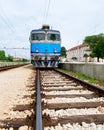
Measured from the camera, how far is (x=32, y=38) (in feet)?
74.3

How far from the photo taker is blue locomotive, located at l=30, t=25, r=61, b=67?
73.8 ft

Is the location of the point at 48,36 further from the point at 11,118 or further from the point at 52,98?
the point at 11,118

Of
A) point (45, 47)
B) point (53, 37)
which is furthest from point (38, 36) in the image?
point (53, 37)

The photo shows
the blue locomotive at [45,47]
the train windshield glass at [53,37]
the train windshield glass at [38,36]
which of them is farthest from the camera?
the train windshield glass at [53,37]

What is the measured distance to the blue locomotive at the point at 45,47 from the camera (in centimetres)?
2248

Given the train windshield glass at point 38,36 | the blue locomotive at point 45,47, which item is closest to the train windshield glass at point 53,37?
the blue locomotive at point 45,47

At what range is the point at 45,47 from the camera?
22.5m

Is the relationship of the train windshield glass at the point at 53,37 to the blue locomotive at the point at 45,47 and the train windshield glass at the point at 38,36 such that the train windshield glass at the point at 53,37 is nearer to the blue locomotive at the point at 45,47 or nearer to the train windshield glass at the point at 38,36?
the blue locomotive at the point at 45,47

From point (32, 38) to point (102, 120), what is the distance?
18.8 meters

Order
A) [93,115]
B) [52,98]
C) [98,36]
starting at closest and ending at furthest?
[93,115] < [52,98] < [98,36]

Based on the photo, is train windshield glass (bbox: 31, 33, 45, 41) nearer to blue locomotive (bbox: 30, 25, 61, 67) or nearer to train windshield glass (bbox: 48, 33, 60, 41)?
blue locomotive (bbox: 30, 25, 61, 67)

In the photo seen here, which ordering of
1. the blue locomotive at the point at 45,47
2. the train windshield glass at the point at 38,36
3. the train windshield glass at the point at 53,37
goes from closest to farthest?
the blue locomotive at the point at 45,47 < the train windshield glass at the point at 38,36 < the train windshield glass at the point at 53,37

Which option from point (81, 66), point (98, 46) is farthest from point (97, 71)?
point (98, 46)

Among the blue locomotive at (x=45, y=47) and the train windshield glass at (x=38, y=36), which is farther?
the train windshield glass at (x=38, y=36)
